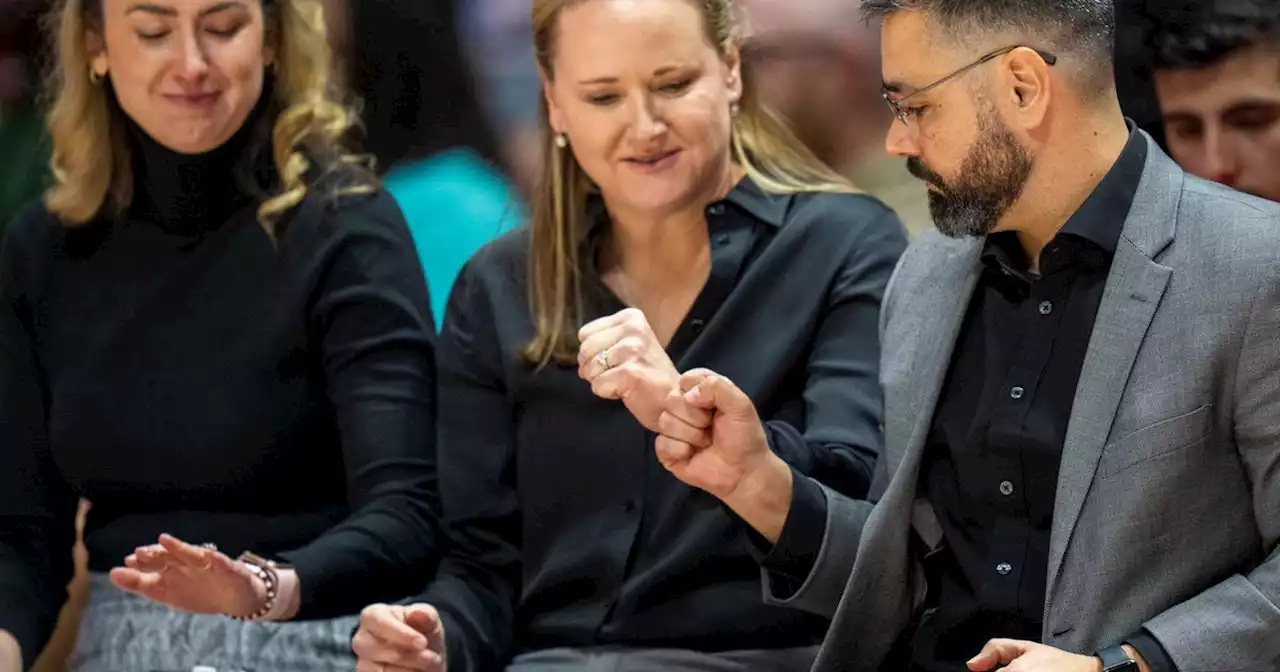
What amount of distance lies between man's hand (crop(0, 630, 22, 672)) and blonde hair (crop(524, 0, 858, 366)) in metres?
0.98

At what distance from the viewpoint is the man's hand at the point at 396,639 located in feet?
7.22

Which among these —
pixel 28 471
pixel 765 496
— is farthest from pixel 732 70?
pixel 28 471

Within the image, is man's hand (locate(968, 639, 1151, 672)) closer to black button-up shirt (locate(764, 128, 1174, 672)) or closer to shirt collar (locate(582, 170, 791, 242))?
black button-up shirt (locate(764, 128, 1174, 672))

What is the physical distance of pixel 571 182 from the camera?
2.50 meters

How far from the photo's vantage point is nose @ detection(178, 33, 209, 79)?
2561 mm

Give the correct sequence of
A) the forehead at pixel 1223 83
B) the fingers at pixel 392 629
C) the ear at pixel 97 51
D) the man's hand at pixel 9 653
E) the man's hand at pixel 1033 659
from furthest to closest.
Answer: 1. the ear at pixel 97 51
2. the man's hand at pixel 9 653
3. the forehead at pixel 1223 83
4. the fingers at pixel 392 629
5. the man's hand at pixel 1033 659

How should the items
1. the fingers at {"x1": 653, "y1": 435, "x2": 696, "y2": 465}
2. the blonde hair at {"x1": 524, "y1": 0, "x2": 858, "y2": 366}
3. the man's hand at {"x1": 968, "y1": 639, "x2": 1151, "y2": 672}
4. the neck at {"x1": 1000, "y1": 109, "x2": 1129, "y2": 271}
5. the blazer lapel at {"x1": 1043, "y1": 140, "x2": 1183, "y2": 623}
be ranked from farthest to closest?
the blonde hair at {"x1": 524, "y1": 0, "x2": 858, "y2": 366} < the fingers at {"x1": 653, "y1": 435, "x2": 696, "y2": 465} < the neck at {"x1": 1000, "y1": 109, "x2": 1129, "y2": 271} < the blazer lapel at {"x1": 1043, "y1": 140, "x2": 1183, "y2": 623} < the man's hand at {"x1": 968, "y1": 639, "x2": 1151, "y2": 672}

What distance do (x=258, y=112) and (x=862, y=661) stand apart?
1.37 m

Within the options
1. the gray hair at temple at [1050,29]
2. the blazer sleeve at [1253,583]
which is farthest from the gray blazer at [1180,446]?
the gray hair at temple at [1050,29]

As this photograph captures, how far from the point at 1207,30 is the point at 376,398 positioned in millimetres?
1428

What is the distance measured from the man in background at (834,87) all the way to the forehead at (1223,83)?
0.44m

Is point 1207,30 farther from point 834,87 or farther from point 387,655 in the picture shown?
point 387,655

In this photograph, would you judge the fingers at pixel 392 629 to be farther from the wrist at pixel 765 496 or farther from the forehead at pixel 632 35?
the forehead at pixel 632 35

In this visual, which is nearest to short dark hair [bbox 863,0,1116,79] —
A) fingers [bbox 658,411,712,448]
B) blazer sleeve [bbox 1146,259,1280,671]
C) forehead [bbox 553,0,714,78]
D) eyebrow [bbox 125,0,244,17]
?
blazer sleeve [bbox 1146,259,1280,671]
